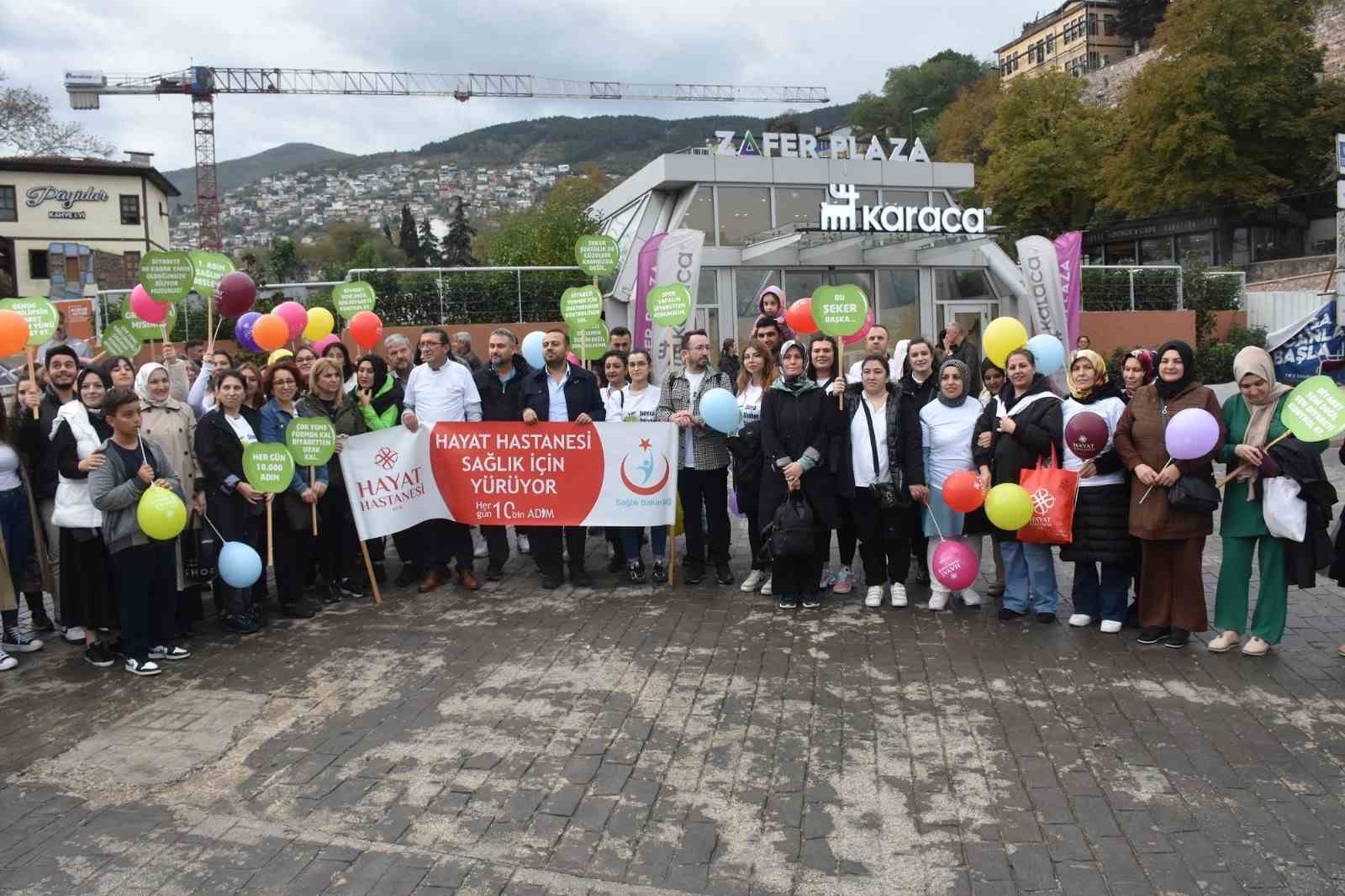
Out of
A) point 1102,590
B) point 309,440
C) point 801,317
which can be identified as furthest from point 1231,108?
point 309,440

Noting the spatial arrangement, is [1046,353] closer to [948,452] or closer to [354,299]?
[948,452]

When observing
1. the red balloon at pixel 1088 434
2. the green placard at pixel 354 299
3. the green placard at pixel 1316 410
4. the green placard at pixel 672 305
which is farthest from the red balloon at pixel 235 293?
the green placard at pixel 1316 410

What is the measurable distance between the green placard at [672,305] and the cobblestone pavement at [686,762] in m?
3.36

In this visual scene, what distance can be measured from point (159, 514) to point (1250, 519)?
21.2ft

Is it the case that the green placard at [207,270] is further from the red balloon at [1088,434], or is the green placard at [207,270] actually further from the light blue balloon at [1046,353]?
the red balloon at [1088,434]

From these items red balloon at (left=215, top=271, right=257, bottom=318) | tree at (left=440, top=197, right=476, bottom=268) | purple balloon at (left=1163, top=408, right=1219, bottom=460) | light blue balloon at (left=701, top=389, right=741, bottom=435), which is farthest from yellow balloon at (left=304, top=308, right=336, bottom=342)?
tree at (left=440, top=197, right=476, bottom=268)

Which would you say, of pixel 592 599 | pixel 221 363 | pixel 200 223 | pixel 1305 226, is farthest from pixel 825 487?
pixel 200 223

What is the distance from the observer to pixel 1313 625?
6.64m

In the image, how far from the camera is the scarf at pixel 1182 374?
621 centimetres

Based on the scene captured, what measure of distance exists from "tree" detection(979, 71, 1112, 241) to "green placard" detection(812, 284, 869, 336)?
40668mm

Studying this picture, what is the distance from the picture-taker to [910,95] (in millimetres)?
93750

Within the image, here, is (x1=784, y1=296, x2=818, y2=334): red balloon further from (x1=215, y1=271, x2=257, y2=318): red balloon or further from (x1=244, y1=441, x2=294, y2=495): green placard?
(x1=244, y1=441, x2=294, y2=495): green placard

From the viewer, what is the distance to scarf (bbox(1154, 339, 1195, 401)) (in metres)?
6.21

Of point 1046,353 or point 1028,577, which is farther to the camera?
point 1046,353
